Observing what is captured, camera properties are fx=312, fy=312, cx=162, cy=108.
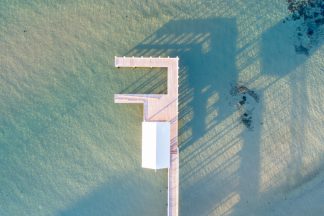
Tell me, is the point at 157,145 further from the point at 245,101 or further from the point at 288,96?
the point at 288,96

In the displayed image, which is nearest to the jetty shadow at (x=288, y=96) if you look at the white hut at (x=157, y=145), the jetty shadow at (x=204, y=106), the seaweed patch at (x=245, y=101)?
the seaweed patch at (x=245, y=101)

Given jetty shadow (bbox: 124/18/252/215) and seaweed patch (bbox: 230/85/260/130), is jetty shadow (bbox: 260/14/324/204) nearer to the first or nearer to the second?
seaweed patch (bbox: 230/85/260/130)

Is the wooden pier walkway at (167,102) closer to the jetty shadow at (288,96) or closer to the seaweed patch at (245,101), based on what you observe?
the seaweed patch at (245,101)

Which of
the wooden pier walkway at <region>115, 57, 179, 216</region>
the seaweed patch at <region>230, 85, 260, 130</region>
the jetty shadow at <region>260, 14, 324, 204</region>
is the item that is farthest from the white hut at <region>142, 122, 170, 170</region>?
the jetty shadow at <region>260, 14, 324, 204</region>

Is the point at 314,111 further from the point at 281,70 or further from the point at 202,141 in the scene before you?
the point at 202,141

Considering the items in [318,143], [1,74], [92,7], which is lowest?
[318,143]

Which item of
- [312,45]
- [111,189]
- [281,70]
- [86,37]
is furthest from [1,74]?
[312,45]
